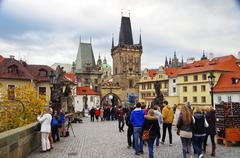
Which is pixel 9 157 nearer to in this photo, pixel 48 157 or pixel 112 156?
pixel 48 157

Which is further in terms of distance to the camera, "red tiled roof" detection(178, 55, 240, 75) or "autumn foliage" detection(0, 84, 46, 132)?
"red tiled roof" detection(178, 55, 240, 75)

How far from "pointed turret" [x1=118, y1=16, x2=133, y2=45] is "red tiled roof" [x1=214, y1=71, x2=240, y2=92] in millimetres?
51503

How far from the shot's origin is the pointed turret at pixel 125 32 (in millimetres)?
93088

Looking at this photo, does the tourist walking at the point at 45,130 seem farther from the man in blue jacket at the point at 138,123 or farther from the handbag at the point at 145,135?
the handbag at the point at 145,135

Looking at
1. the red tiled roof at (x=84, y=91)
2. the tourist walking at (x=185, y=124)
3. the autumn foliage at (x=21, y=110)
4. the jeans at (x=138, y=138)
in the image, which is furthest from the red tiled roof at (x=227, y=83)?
the red tiled roof at (x=84, y=91)

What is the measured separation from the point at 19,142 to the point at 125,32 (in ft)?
288

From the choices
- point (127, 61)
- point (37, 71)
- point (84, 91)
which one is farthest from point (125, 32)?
point (37, 71)

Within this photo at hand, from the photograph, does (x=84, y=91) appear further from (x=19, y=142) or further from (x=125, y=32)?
(x=19, y=142)

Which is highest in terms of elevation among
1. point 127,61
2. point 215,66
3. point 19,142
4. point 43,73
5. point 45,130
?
point 127,61

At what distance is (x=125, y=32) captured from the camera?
94500 mm

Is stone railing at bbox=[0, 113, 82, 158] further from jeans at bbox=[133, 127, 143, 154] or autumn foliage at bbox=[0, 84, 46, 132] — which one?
jeans at bbox=[133, 127, 143, 154]

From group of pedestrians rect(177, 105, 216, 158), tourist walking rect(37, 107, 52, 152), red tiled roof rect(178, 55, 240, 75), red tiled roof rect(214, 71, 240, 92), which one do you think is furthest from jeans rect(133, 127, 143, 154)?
red tiled roof rect(178, 55, 240, 75)

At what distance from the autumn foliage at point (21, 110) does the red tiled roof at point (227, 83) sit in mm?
28285

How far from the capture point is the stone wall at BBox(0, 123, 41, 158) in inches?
282
